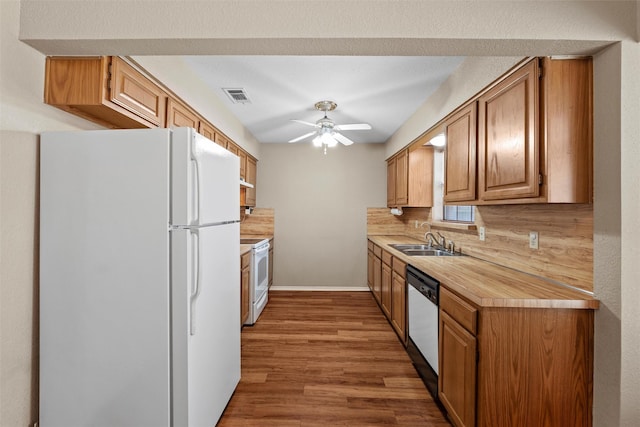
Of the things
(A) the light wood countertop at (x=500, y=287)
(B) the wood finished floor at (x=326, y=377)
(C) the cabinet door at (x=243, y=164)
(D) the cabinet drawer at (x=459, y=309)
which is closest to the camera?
(A) the light wood countertop at (x=500, y=287)

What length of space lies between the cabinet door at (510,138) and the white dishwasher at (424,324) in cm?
74

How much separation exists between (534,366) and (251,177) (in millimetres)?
3950

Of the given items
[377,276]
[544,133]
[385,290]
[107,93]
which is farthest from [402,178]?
[107,93]

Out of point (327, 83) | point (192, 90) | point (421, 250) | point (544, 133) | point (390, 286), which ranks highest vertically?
point (327, 83)

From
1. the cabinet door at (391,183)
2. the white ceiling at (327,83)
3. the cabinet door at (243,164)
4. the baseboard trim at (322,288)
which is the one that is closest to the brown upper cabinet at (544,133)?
the white ceiling at (327,83)

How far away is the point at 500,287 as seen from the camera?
5.43 feet

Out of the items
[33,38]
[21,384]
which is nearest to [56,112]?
[33,38]

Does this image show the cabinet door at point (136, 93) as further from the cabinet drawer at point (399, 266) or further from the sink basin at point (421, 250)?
the sink basin at point (421, 250)

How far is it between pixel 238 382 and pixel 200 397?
768mm

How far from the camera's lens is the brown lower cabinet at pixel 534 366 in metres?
1.45

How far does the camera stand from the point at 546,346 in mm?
1463

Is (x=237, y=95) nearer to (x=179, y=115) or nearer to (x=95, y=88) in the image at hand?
(x=179, y=115)

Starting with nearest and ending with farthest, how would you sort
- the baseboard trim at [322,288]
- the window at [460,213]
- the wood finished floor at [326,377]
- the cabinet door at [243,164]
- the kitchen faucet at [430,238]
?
1. the wood finished floor at [326,377]
2. the window at [460,213]
3. the kitchen faucet at [430,238]
4. the cabinet door at [243,164]
5. the baseboard trim at [322,288]

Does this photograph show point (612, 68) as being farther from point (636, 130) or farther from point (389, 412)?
point (389, 412)
